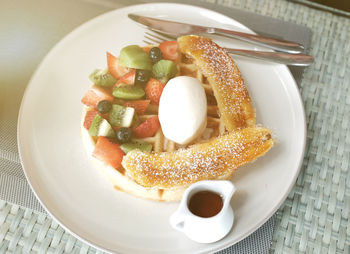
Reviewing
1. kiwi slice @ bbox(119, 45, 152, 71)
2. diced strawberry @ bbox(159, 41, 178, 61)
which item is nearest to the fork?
diced strawberry @ bbox(159, 41, 178, 61)

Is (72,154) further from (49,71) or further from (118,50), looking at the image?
(118,50)

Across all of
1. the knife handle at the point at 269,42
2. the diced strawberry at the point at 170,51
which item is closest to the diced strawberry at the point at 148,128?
the diced strawberry at the point at 170,51

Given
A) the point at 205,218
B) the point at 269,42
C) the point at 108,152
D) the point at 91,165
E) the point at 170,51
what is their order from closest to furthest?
1. the point at 205,218
2. the point at 108,152
3. the point at 91,165
4. the point at 170,51
5. the point at 269,42

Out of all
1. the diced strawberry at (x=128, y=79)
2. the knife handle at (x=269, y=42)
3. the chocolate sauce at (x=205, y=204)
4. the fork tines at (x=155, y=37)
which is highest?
the knife handle at (x=269, y=42)

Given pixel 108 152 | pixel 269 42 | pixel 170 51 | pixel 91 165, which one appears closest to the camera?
pixel 108 152

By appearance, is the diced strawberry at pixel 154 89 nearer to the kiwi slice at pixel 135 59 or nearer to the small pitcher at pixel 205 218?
the kiwi slice at pixel 135 59

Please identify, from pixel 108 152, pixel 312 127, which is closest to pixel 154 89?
pixel 108 152

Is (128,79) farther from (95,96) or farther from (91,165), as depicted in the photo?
(91,165)
